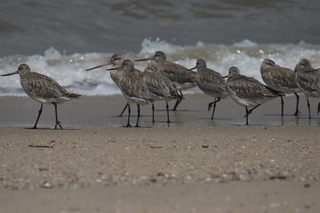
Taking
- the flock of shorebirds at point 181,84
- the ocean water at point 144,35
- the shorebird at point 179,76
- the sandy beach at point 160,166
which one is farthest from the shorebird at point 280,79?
the ocean water at point 144,35

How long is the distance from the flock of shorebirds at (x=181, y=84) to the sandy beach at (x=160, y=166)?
51cm

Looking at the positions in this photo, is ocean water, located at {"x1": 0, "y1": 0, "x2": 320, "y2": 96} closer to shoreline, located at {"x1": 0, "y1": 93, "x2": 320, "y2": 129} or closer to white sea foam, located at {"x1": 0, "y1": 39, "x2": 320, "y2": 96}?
white sea foam, located at {"x1": 0, "y1": 39, "x2": 320, "y2": 96}

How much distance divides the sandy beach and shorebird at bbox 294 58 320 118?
1030mm

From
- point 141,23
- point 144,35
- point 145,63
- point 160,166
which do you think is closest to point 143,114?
point 145,63

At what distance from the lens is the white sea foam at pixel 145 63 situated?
594 inches

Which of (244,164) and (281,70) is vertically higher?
(281,70)

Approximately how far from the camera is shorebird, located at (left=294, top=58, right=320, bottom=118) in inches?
475

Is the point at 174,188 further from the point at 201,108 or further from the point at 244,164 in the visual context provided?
the point at 201,108

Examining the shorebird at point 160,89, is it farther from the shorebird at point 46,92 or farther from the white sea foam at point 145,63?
the white sea foam at point 145,63

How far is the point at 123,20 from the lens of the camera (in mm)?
21812

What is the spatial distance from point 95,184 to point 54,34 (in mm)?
14423

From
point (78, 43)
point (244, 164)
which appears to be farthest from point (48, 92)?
point (78, 43)

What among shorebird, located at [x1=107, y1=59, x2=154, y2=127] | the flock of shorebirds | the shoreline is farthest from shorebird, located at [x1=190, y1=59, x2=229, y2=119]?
shorebird, located at [x1=107, y1=59, x2=154, y2=127]

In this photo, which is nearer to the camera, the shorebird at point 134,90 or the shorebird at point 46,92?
the shorebird at point 46,92
